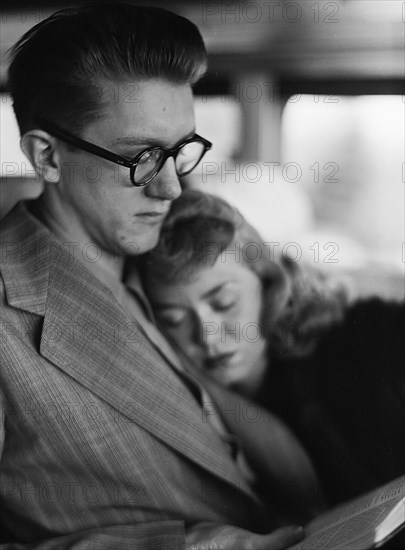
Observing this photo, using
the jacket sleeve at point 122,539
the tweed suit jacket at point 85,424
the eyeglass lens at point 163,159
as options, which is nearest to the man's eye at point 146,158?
the eyeglass lens at point 163,159

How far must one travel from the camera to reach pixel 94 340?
1.38 meters

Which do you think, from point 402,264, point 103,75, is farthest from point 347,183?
point 103,75

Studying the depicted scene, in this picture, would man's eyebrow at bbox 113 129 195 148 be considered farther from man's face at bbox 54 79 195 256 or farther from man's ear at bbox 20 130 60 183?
man's ear at bbox 20 130 60 183

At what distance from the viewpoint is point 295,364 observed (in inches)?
58.4

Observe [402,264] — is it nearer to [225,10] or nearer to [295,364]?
[295,364]

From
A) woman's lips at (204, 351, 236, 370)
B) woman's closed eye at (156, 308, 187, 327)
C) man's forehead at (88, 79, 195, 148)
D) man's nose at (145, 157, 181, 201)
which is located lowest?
woman's lips at (204, 351, 236, 370)

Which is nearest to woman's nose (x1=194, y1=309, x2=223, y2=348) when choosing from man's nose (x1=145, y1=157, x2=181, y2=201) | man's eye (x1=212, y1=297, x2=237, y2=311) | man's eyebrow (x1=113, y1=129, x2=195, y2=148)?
man's eye (x1=212, y1=297, x2=237, y2=311)

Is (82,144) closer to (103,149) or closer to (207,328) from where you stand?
(103,149)

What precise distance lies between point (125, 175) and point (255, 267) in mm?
315

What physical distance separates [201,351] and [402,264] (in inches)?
17.6

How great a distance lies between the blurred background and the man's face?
0.06 metres

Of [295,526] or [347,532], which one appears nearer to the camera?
[347,532]

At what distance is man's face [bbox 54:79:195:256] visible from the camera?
1322mm

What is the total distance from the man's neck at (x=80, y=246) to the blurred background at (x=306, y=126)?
4 cm
